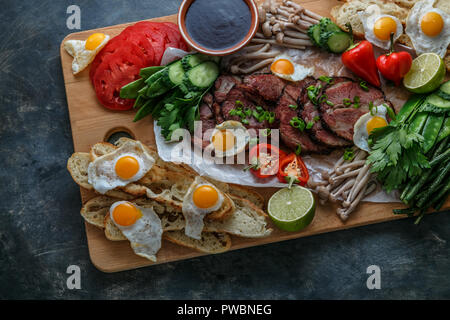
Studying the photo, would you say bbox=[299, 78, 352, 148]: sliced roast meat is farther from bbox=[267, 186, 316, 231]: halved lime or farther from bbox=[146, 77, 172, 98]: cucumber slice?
bbox=[146, 77, 172, 98]: cucumber slice

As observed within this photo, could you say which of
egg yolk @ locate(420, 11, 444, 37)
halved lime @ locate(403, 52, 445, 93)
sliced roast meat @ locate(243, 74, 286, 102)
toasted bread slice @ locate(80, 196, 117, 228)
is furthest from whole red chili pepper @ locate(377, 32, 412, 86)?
toasted bread slice @ locate(80, 196, 117, 228)

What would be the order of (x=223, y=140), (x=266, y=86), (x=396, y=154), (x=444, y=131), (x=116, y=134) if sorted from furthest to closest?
1. (x=116, y=134)
2. (x=266, y=86)
3. (x=223, y=140)
4. (x=444, y=131)
5. (x=396, y=154)

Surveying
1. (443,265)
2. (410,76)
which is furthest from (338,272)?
(410,76)

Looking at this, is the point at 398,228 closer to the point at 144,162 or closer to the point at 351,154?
the point at 351,154

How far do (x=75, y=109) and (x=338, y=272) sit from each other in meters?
3.49

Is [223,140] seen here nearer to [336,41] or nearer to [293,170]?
[293,170]

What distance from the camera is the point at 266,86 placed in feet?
13.9

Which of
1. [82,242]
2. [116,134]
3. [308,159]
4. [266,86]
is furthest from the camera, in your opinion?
[82,242]

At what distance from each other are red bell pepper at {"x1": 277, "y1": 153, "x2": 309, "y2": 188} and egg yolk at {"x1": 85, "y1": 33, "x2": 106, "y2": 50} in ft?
7.84

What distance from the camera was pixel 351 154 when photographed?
4.21m

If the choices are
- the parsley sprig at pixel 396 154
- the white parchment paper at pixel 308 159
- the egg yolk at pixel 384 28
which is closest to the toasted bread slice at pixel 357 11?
the egg yolk at pixel 384 28

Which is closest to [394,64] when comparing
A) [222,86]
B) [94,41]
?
[222,86]

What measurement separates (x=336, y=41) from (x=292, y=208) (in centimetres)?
184

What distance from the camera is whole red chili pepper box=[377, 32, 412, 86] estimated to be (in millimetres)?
4043
